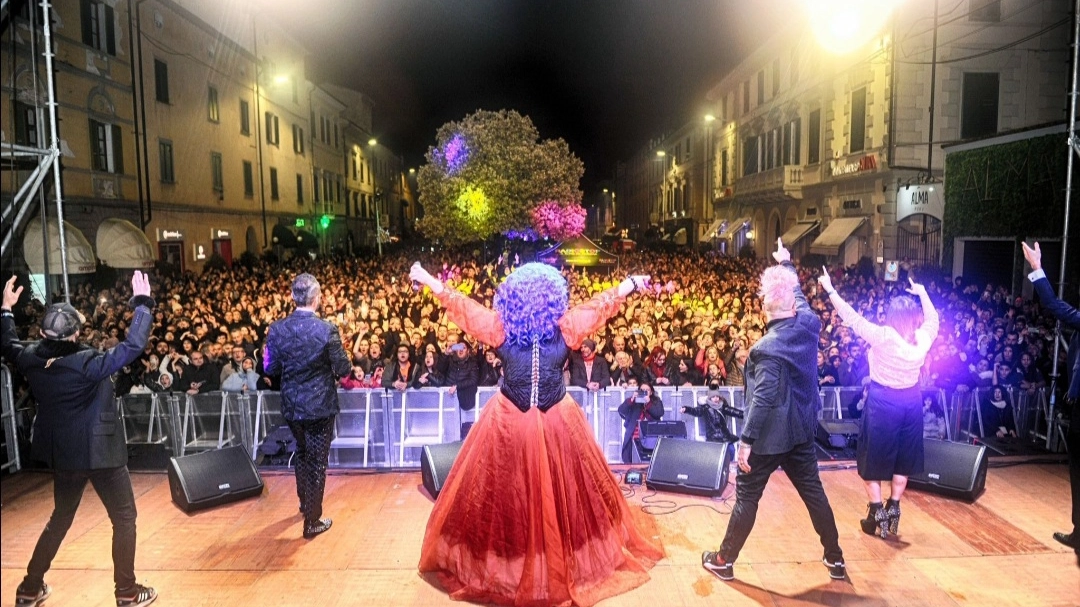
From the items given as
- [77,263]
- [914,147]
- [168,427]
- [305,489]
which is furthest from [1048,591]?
[914,147]

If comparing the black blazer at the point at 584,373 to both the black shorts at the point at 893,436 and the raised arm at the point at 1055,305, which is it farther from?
the raised arm at the point at 1055,305

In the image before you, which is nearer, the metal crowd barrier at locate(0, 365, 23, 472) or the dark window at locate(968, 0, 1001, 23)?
the metal crowd barrier at locate(0, 365, 23, 472)

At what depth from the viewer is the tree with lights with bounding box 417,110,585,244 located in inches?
1287

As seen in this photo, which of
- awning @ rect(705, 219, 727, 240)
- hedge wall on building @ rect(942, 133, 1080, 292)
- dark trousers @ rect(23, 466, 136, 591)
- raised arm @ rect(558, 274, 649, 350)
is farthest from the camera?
awning @ rect(705, 219, 727, 240)

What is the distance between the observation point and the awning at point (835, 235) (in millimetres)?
24062

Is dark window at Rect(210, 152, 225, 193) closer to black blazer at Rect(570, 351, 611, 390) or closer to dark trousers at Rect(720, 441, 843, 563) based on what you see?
black blazer at Rect(570, 351, 611, 390)

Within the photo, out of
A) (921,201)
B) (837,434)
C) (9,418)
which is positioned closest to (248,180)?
(921,201)

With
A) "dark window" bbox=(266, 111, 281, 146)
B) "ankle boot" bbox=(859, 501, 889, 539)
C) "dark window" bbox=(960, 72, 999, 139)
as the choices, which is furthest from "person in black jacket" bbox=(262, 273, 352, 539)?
"dark window" bbox=(266, 111, 281, 146)

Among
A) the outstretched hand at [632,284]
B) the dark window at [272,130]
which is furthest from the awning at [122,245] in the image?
the outstretched hand at [632,284]

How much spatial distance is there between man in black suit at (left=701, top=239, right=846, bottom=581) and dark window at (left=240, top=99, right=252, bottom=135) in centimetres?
3083

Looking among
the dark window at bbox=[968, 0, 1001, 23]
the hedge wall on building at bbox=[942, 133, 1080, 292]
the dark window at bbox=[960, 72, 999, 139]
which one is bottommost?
the hedge wall on building at bbox=[942, 133, 1080, 292]

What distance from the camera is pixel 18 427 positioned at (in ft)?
24.5

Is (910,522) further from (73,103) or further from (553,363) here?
(73,103)

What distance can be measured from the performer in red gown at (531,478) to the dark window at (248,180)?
30.1m
